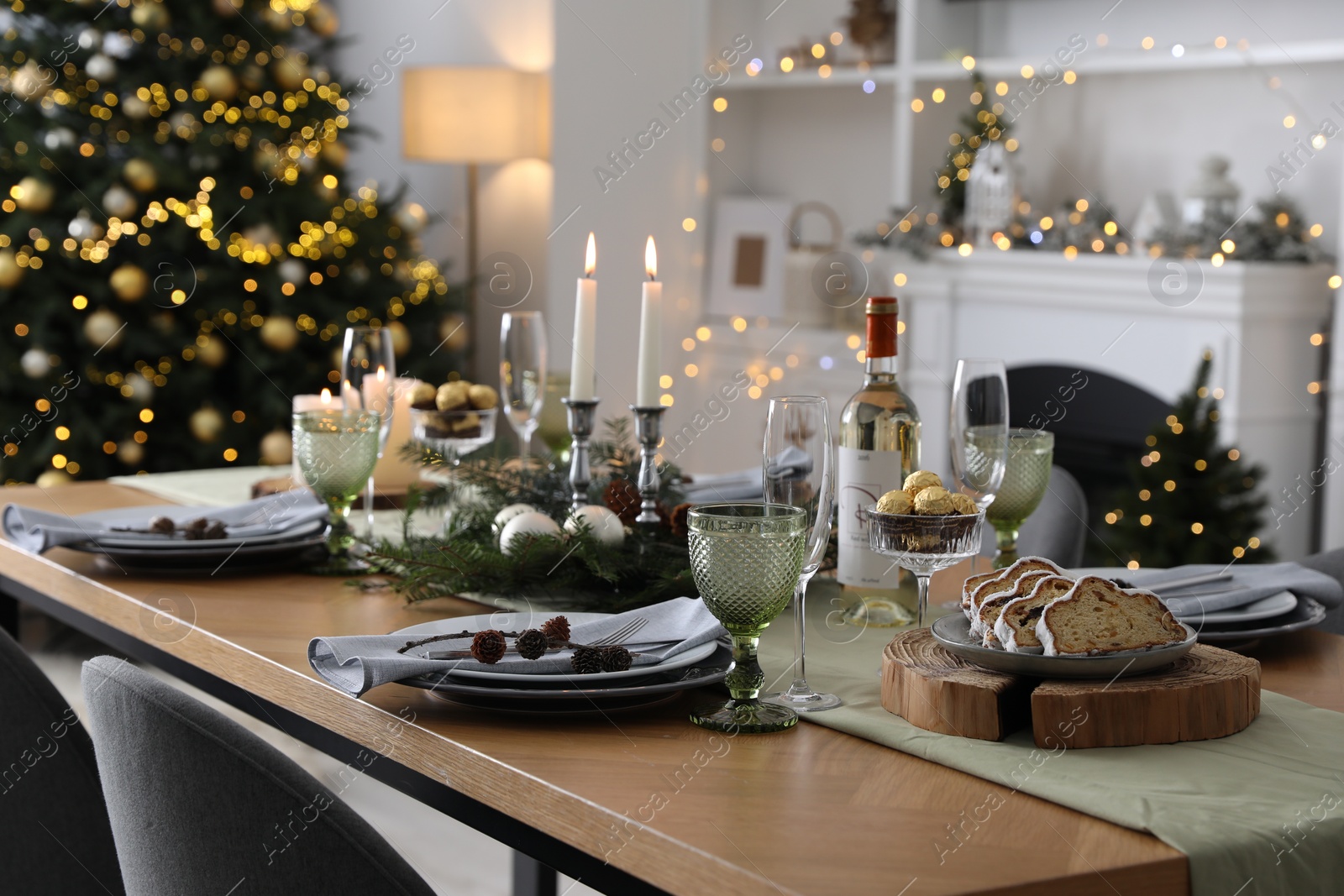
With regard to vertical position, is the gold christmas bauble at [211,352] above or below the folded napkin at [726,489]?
above

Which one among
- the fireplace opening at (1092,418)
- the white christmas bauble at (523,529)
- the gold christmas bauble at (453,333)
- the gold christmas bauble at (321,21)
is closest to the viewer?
the white christmas bauble at (523,529)

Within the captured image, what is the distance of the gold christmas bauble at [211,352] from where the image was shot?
4.05m

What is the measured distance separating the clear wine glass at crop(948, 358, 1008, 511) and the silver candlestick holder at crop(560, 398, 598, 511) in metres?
0.38

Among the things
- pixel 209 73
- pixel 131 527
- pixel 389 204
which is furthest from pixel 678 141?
pixel 131 527

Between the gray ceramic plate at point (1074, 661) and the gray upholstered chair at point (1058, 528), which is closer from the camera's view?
the gray ceramic plate at point (1074, 661)

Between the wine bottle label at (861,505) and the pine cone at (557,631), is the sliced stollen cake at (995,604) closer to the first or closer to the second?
the wine bottle label at (861,505)

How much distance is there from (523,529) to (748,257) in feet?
11.3

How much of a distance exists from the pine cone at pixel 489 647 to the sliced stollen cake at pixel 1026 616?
36cm

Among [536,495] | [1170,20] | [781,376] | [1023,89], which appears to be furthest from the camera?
[781,376]

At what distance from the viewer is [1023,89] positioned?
4145mm

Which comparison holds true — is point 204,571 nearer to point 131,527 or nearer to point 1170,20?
point 131,527

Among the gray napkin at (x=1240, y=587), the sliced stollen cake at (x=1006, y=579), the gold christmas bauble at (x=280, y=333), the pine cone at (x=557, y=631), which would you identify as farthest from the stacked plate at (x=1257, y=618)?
the gold christmas bauble at (x=280, y=333)

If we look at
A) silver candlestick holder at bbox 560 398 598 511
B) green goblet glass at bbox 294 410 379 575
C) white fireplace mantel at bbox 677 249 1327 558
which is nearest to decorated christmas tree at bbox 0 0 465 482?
white fireplace mantel at bbox 677 249 1327 558

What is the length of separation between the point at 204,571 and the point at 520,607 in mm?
421
